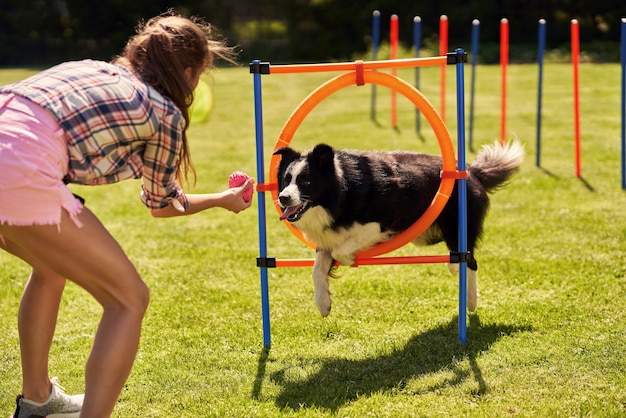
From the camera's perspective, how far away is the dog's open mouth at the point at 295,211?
4.51 metres

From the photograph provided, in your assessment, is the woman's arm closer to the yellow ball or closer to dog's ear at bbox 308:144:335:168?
dog's ear at bbox 308:144:335:168

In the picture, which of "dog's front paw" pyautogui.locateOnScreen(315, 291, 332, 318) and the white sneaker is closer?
the white sneaker

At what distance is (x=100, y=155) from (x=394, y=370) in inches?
84.4

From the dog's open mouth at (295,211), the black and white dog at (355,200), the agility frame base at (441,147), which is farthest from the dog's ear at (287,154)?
the dog's open mouth at (295,211)

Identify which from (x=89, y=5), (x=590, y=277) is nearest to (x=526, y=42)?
(x=89, y=5)

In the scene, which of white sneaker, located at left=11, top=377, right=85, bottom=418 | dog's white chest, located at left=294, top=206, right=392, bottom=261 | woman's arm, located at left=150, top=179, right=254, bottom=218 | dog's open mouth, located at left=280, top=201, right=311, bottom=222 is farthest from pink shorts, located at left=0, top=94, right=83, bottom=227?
dog's white chest, located at left=294, top=206, right=392, bottom=261

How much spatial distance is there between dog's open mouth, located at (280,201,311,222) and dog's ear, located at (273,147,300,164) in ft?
1.02

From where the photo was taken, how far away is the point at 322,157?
4547 mm

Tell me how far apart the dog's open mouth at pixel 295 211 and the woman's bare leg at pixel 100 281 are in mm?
1592

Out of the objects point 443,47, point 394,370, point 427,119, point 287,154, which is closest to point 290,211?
point 287,154

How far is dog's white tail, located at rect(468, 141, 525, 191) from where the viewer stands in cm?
549

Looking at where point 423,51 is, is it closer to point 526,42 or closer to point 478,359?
point 526,42

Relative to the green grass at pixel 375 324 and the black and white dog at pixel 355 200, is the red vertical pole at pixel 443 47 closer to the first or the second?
the green grass at pixel 375 324

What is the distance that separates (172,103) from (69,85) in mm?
372
